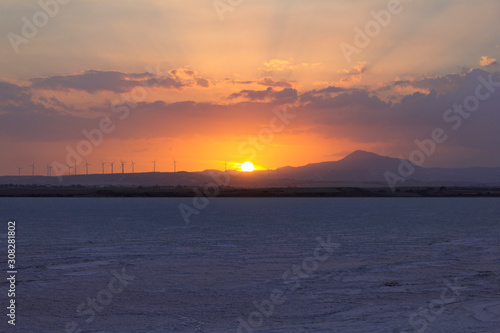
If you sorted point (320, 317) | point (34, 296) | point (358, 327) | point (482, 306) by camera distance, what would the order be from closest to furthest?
point (358, 327) → point (320, 317) → point (482, 306) → point (34, 296)

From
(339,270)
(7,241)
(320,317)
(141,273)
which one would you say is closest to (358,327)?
(320,317)

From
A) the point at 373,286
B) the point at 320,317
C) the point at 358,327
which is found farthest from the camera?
the point at 373,286

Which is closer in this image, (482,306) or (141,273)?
(482,306)

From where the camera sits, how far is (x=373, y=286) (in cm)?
2025

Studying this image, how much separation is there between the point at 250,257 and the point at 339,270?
5.77m

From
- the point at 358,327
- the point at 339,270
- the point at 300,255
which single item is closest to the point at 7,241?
the point at 300,255

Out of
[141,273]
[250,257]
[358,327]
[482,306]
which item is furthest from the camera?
[250,257]

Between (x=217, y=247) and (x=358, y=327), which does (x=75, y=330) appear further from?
(x=217, y=247)

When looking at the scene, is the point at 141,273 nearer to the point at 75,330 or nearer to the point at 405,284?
the point at 75,330

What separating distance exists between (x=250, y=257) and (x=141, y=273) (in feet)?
22.9

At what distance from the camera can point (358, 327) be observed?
1455cm

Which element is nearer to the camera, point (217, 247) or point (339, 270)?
point (339, 270)

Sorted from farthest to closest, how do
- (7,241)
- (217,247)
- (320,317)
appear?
(7,241)
(217,247)
(320,317)

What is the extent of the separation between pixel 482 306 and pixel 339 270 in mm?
8003
